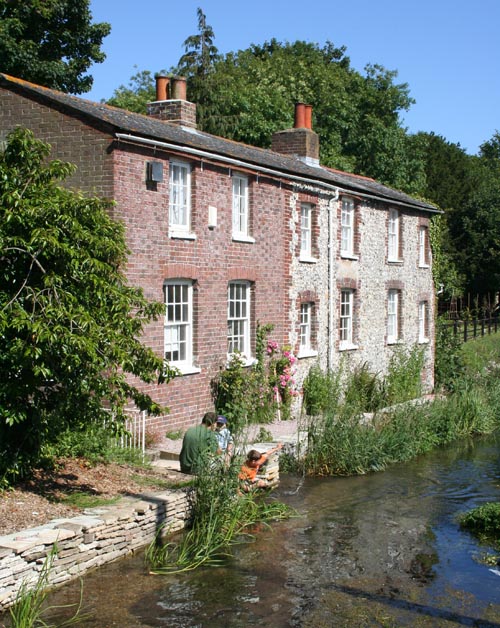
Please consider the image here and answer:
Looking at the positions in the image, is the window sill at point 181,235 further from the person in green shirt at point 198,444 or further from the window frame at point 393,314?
the window frame at point 393,314

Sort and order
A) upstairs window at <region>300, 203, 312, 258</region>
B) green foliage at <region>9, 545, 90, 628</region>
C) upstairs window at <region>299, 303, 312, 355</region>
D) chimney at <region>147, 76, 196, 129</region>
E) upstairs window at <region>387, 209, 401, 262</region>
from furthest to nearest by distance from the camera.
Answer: upstairs window at <region>387, 209, 401, 262</region> → upstairs window at <region>299, 303, 312, 355</region> → upstairs window at <region>300, 203, 312, 258</region> → chimney at <region>147, 76, 196, 129</region> → green foliage at <region>9, 545, 90, 628</region>

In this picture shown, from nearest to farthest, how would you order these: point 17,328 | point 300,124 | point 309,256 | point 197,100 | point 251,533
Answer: point 17,328 < point 251,533 < point 309,256 < point 300,124 < point 197,100

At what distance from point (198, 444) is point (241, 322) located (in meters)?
7.30

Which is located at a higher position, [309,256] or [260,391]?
[309,256]

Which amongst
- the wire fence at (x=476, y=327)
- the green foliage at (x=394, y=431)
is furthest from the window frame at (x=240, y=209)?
the wire fence at (x=476, y=327)

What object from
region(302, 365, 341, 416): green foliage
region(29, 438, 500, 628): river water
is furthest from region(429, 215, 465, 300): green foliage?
region(29, 438, 500, 628): river water

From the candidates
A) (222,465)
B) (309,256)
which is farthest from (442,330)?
(222,465)

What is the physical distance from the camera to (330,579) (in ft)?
32.9

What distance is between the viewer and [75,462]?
1284 cm

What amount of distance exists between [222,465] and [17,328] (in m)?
3.85

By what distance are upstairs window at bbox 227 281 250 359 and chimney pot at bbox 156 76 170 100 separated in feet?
18.7

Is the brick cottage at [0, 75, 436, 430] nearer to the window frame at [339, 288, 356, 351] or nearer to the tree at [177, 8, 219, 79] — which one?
the window frame at [339, 288, 356, 351]

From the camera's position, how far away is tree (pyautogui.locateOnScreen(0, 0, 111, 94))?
27.8m

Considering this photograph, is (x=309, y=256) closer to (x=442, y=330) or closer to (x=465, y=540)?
(x=442, y=330)
